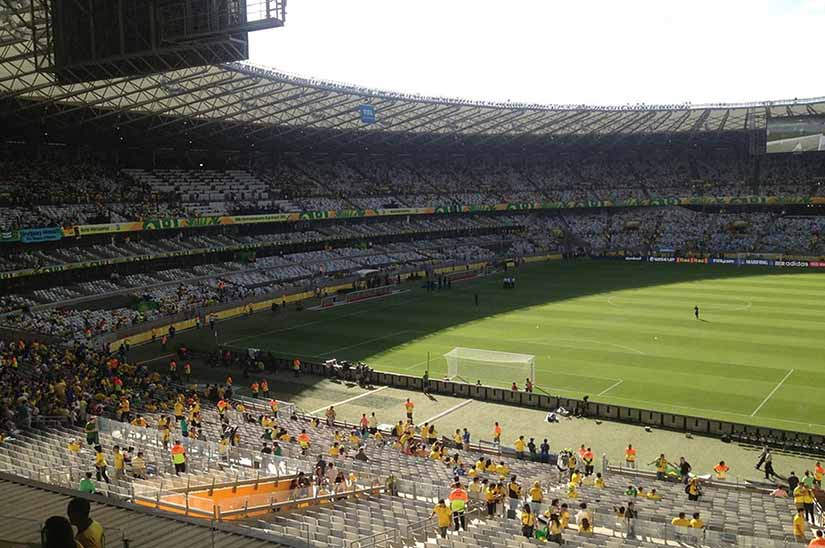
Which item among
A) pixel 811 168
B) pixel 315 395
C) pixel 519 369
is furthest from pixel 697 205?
pixel 315 395

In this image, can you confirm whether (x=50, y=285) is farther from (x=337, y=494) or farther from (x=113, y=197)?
(x=337, y=494)

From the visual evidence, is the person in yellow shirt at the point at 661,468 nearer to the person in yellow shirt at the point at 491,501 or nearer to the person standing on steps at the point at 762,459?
the person standing on steps at the point at 762,459

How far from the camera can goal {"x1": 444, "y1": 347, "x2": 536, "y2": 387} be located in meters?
37.7

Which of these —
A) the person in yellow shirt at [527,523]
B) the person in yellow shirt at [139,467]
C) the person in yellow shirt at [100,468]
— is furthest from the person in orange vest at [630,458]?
the person in yellow shirt at [100,468]

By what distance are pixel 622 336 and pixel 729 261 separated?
44157 millimetres

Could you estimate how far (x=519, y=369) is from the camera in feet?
125

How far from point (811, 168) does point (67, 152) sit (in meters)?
88.6

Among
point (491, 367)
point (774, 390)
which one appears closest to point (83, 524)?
point (491, 367)

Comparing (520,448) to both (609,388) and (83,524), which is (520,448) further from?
(83,524)

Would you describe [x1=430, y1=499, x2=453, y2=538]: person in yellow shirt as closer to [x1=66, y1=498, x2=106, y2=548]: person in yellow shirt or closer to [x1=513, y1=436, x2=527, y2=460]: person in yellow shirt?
[x1=66, y1=498, x2=106, y2=548]: person in yellow shirt

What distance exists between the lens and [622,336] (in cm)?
4644

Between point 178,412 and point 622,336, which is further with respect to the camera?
point 622,336

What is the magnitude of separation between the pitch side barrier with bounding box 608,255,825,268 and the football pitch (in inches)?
287

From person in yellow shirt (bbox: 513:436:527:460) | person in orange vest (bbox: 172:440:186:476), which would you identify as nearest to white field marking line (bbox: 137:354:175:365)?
person in orange vest (bbox: 172:440:186:476)
